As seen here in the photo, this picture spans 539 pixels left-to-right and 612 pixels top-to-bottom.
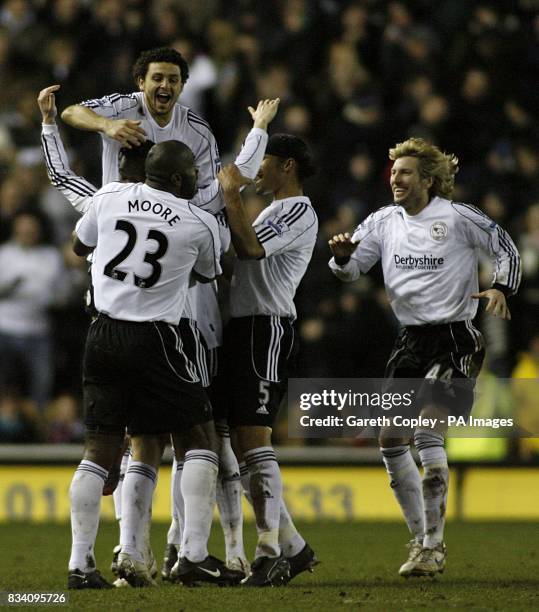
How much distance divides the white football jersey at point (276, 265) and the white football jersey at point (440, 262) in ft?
1.64

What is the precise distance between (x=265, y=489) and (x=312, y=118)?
713cm

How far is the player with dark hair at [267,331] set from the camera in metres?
6.58

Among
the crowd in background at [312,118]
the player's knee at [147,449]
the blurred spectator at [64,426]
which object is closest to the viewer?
the player's knee at [147,449]

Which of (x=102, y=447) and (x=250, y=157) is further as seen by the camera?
(x=250, y=157)

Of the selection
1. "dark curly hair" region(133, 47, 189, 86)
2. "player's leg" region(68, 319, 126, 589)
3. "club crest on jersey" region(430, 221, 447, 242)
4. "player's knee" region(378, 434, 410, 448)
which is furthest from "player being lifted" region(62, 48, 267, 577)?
"club crest on jersey" region(430, 221, 447, 242)

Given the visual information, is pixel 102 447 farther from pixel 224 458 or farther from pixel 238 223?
pixel 238 223

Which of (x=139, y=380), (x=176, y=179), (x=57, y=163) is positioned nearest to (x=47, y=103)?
(x=57, y=163)

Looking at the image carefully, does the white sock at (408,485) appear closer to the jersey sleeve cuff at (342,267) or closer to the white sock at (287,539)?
the white sock at (287,539)

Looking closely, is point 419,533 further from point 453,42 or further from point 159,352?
point 453,42

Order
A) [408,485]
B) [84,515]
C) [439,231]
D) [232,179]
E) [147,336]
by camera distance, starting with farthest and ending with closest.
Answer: [439,231] < [408,485] < [232,179] < [147,336] < [84,515]

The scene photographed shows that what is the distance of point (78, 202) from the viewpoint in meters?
6.85

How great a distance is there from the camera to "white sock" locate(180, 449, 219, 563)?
20.1ft

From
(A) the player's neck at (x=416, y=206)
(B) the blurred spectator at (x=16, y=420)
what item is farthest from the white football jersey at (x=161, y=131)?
(B) the blurred spectator at (x=16, y=420)

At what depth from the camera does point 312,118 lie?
13.2m
